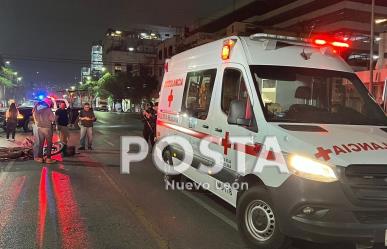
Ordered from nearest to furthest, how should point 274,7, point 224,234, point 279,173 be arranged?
1. point 279,173
2. point 224,234
3. point 274,7

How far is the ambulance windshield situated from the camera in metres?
5.64

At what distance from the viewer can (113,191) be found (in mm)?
8625

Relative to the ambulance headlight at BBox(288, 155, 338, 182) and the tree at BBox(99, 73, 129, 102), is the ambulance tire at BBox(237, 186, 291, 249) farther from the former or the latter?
the tree at BBox(99, 73, 129, 102)

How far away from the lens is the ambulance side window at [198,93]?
6902 mm

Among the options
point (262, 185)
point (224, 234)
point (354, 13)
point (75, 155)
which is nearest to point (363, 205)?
point (262, 185)

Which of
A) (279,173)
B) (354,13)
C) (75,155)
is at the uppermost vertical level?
(354,13)

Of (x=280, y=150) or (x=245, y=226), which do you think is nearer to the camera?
(x=280, y=150)

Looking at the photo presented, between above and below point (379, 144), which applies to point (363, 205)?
below

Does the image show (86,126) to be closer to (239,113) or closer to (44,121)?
(44,121)

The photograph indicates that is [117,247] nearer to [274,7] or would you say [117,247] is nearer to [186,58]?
[186,58]

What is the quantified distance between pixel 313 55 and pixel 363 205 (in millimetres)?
2482

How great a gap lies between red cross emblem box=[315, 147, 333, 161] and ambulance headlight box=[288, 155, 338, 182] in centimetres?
7

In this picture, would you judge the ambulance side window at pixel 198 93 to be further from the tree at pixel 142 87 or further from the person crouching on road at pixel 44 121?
the tree at pixel 142 87

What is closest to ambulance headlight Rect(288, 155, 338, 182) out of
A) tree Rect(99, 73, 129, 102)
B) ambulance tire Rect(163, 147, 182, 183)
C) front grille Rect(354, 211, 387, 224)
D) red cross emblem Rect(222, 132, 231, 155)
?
front grille Rect(354, 211, 387, 224)
